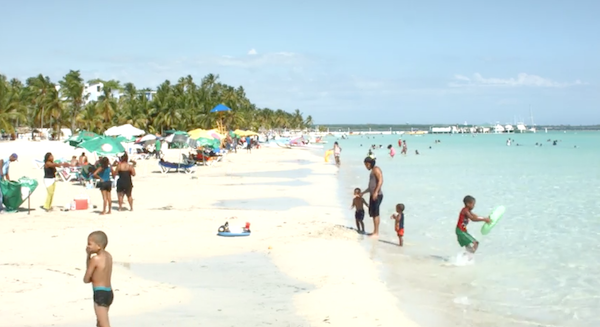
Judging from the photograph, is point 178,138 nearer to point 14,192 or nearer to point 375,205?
point 14,192

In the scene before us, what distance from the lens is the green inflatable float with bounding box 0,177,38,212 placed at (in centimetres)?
1377

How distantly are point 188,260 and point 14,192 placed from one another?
6.26 meters

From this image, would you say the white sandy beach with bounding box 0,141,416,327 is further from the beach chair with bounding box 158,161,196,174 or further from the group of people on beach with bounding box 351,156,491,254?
the beach chair with bounding box 158,161,196,174

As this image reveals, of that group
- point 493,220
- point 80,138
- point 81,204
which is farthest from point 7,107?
point 493,220

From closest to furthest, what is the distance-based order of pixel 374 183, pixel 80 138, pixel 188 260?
pixel 188 260, pixel 374 183, pixel 80 138

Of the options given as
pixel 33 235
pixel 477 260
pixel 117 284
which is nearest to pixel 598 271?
pixel 477 260

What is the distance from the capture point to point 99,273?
5027 millimetres

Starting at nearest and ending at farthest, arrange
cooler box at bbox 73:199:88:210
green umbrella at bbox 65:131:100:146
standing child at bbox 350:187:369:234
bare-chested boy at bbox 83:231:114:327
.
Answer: bare-chested boy at bbox 83:231:114:327
standing child at bbox 350:187:369:234
cooler box at bbox 73:199:88:210
green umbrella at bbox 65:131:100:146

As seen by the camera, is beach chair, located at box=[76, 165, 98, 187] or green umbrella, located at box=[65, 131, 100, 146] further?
green umbrella, located at box=[65, 131, 100, 146]

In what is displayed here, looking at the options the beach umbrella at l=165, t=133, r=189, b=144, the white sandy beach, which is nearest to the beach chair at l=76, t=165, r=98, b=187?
the white sandy beach

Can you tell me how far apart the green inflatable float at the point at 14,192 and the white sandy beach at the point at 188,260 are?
49 centimetres

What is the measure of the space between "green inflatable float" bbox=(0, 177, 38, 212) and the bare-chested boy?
32.4ft

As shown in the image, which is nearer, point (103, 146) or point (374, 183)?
point (374, 183)

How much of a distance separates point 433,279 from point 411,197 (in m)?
11.8
